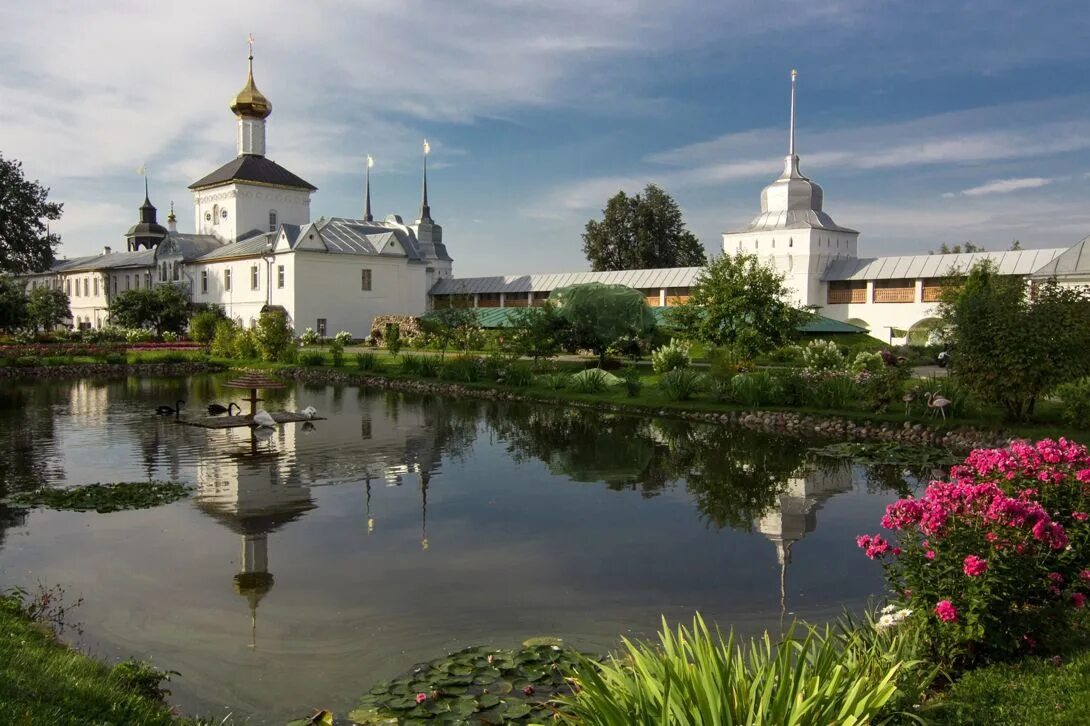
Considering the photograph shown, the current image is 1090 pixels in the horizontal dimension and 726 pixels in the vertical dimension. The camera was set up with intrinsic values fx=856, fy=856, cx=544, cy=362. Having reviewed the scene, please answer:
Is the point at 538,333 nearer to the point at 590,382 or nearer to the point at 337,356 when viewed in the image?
the point at 590,382

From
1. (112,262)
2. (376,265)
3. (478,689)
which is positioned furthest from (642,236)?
(478,689)

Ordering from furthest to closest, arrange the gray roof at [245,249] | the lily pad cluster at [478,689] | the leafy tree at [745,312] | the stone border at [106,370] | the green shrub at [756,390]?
the gray roof at [245,249] → the stone border at [106,370] → the leafy tree at [745,312] → the green shrub at [756,390] → the lily pad cluster at [478,689]

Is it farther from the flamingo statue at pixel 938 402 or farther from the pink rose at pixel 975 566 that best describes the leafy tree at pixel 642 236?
the pink rose at pixel 975 566

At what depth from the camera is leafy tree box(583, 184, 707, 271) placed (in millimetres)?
57969

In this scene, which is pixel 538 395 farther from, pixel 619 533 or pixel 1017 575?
pixel 1017 575

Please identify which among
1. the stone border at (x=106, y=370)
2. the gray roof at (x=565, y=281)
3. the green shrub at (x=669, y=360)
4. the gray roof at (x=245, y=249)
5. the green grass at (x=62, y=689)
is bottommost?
the stone border at (x=106, y=370)

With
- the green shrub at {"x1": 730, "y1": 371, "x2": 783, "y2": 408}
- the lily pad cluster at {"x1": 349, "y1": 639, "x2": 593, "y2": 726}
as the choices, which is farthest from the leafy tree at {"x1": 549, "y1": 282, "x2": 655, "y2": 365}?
the lily pad cluster at {"x1": 349, "y1": 639, "x2": 593, "y2": 726}

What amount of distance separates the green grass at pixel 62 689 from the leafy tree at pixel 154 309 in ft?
143

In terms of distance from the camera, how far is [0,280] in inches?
1550

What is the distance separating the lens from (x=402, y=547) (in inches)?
318

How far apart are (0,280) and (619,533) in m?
40.5

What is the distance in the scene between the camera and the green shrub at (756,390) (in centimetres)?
1759

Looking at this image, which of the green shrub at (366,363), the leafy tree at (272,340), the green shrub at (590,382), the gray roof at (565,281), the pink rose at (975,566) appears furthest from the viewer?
the gray roof at (565,281)

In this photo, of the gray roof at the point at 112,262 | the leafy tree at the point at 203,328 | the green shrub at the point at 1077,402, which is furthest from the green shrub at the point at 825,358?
the gray roof at the point at 112,262
